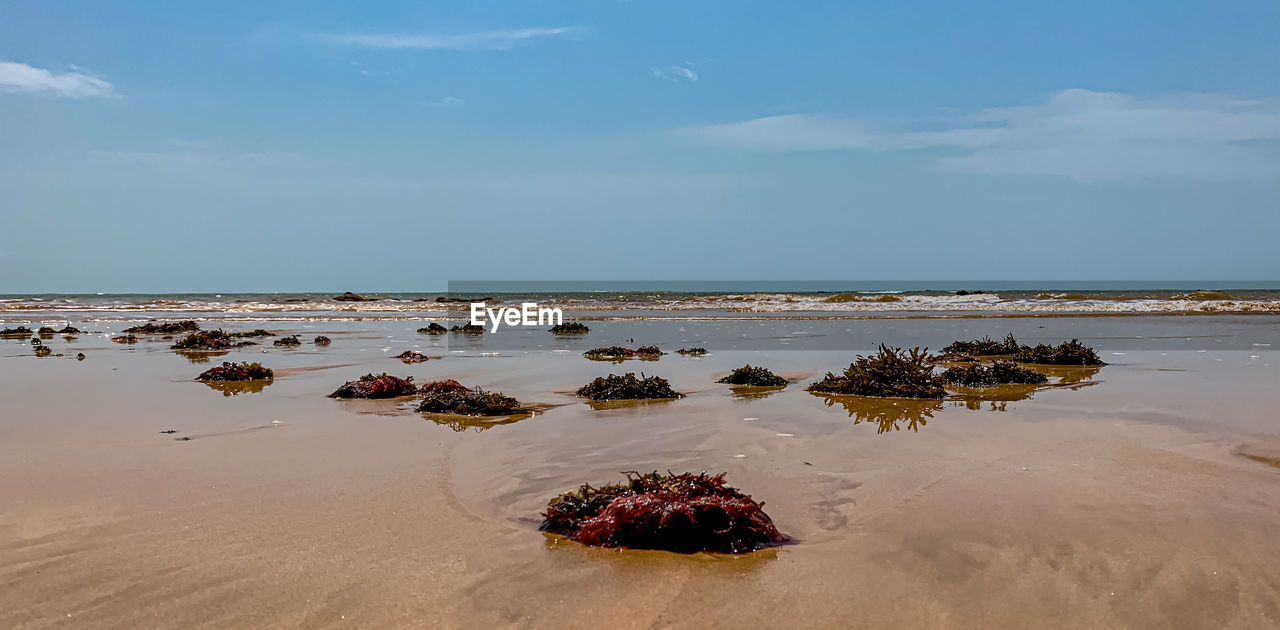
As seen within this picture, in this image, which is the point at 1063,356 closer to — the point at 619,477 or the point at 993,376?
the point at 993,376

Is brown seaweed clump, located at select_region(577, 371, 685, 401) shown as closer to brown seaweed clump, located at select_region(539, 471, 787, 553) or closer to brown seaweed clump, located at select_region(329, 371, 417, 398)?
brown seaweed clump, located at select_region(329, 371, 417, 398)

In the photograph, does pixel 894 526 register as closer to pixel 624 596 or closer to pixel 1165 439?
pixel 624 596

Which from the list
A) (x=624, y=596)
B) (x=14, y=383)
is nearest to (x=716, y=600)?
(x=624, y=596)

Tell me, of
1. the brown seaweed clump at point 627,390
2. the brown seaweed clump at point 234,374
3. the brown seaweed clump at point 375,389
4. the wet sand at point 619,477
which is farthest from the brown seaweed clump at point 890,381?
the brown seaweed clump at point 234,374

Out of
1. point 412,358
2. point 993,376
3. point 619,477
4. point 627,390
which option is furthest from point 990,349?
point 619,477

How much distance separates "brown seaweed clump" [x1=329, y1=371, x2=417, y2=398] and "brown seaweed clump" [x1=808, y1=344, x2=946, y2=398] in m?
4.82

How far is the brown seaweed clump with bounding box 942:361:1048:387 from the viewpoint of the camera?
9.88 m

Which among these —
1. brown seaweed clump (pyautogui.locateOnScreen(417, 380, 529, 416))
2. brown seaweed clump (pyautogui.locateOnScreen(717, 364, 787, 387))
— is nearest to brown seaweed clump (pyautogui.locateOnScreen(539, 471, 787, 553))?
brown seaweed clump (pyautogui.locateOnScreen(417, 380, 529, 416))

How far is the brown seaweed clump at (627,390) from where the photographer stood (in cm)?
876

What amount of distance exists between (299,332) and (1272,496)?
2209cm

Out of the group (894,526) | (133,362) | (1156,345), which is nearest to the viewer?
(894,526)

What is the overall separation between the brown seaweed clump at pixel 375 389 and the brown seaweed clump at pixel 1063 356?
31.6ft

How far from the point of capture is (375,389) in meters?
8.81

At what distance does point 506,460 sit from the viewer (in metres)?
5.70
